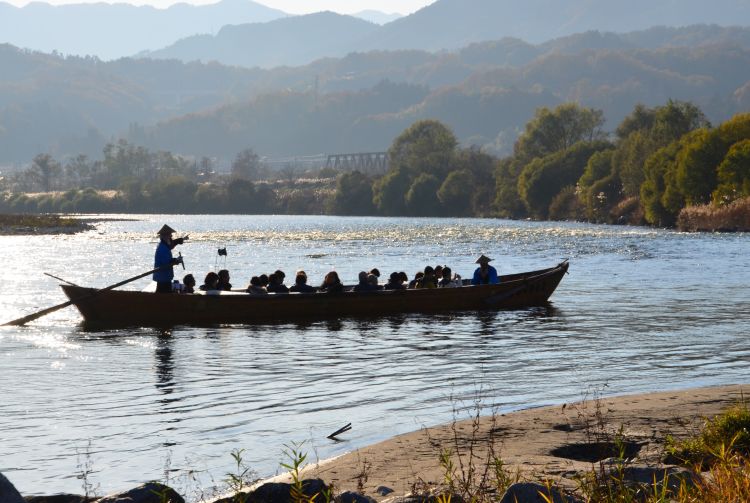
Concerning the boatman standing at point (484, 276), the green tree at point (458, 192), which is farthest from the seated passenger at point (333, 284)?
the green tree at point (458, 192)

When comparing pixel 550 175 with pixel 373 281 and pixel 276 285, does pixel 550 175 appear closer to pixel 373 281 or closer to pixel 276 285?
pixel 373 281

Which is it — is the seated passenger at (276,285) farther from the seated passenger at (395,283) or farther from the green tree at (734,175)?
the green tree at (734,175)

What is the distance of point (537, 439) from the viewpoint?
51.3 ft

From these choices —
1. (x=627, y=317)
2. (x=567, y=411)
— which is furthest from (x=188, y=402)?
(x=627, y=317)

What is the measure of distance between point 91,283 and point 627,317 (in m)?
31.9

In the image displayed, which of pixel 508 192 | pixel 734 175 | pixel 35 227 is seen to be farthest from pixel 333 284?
pixel 508 192

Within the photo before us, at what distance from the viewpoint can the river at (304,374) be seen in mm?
16203

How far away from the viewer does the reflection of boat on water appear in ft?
109

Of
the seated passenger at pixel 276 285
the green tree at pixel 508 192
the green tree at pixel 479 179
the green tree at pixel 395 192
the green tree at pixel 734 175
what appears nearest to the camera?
the seated passenger at pixel 276 285

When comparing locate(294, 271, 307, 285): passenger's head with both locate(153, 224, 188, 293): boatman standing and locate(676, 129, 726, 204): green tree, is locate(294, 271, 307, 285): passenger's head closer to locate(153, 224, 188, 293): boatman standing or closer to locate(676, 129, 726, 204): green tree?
locate(153, 224, 188, 293): boatman standing

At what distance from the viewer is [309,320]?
1393 inches

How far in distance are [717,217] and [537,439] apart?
3659 inches

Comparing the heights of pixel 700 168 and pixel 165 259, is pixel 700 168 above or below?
above

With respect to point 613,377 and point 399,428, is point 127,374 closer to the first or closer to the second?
point 399,428
